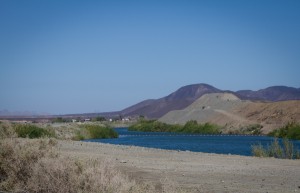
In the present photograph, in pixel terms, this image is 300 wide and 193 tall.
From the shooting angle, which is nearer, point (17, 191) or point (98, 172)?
point (98, 172)

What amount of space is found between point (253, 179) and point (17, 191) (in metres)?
8.24

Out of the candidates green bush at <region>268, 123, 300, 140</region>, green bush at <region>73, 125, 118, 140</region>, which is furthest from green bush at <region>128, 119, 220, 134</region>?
green bush at <region>73, 125, 118, 140</region>

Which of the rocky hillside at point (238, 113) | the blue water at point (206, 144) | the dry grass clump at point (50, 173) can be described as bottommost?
the blue water at point (206, 144)

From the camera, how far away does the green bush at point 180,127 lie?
115 m

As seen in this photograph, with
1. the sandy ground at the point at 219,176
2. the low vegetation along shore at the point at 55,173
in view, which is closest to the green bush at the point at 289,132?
the sandy ground at the point at 219,176

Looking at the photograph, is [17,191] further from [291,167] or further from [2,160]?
[291,167]

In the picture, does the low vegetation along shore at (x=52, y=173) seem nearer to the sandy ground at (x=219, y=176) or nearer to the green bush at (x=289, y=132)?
the sandy ground at (x=219, y=176)

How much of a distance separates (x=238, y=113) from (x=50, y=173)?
4277 inches

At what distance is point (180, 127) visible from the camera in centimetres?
12950

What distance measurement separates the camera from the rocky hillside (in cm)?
9525

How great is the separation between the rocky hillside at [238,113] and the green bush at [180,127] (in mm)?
2776

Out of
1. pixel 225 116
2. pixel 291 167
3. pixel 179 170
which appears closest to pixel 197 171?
pixel 179 170

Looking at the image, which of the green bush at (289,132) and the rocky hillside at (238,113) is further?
the rocky hillside at (238,113)

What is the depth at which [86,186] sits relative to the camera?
467 inches
